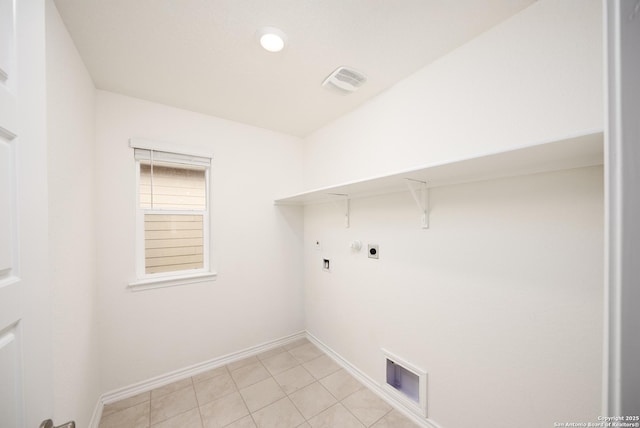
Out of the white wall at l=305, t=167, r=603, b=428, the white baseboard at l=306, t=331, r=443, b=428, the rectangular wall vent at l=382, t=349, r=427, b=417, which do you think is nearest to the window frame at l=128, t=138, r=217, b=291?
the white baseboard at l=306, t=331, r=443, b=428

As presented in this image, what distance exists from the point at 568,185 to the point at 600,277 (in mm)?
428

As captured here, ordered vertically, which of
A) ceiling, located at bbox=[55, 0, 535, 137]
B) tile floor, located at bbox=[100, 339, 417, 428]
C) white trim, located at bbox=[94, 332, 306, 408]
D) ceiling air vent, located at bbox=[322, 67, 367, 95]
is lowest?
tile floor, located at bbox=[100, 339, 417, 428]

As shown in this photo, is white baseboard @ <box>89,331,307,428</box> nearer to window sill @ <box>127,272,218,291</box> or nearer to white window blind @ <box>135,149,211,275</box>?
window sill @ <box>127,272,218,291</box>

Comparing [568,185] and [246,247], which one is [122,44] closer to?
[246,247]

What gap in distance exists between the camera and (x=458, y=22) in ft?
4.25

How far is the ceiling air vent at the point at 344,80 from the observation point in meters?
1.70

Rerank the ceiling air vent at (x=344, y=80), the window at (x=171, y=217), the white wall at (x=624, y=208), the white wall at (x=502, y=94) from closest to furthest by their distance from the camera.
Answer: the white wall at (x=624, y=208)
the white wall at (x=502, y=94)
the ceiling air vent at (x=344, y=80)
the window at (x=171, y=217)

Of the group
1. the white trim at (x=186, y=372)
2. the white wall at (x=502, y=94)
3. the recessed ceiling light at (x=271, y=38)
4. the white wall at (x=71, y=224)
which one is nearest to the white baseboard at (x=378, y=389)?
the white trim at (x=186, y=372)

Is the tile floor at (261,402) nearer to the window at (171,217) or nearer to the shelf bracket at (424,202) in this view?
the window at (171,217)

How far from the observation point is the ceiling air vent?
5.59 feet

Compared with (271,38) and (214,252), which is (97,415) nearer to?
(214,252)

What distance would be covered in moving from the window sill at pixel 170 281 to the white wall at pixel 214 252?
0.05m

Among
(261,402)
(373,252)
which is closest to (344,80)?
(373,252)

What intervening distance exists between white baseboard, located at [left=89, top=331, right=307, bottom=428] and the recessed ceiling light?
9.09 feet
